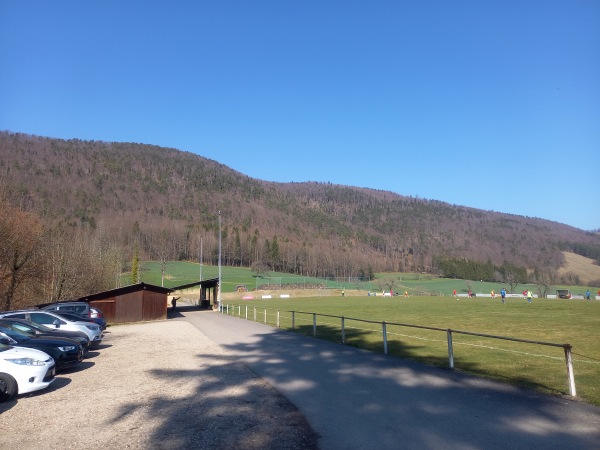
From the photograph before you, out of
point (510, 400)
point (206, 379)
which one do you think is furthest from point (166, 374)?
point (510, 400)

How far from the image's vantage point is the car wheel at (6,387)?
31.0 feet

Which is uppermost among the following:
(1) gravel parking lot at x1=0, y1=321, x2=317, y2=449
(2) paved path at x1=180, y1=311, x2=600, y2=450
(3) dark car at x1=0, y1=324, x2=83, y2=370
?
(3) dark car at x1=0, y1=324, x2=83, y2=370

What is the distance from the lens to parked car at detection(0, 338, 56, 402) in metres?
9.50

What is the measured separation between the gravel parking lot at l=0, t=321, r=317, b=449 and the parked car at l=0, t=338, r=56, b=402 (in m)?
0.28

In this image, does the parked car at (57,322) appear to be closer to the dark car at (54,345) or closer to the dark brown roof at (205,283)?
the dark car at (54,345)

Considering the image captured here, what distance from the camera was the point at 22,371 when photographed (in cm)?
976

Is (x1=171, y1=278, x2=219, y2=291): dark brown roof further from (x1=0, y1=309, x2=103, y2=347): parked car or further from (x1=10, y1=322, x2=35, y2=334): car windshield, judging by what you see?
(x1=10, y1=322, x2=35, y2=334): car windshield

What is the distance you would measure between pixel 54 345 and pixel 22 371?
2857 millimetres

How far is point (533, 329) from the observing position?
954 inches

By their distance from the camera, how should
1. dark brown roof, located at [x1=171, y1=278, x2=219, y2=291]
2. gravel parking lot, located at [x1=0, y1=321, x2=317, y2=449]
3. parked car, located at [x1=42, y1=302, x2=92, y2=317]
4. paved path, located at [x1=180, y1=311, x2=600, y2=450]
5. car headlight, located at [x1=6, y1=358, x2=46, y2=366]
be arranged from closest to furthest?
paved path, located at [x1=180, y1=311, x2=600, y2=450] → gravel parking lot, located at [x1=0, y1=321, x2=317, y2=449] → car headlight, located at [x1=6, y1=358, x2=46, y2=366] → parked car, located at [x1=42, y1=302, x2=92, y2=317] → dark brown roof, located at [x1=171, y1=278, x2=219, y2=291]

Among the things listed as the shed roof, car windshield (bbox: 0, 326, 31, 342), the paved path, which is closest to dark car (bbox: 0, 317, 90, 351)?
car windshield (bbox: 0, 326, 31, 342)

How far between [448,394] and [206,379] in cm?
584

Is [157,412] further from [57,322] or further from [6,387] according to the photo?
[57,322]

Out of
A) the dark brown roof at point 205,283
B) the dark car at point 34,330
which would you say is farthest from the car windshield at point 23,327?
the dark brown roof at point 205,283
